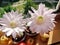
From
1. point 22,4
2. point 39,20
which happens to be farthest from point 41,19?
point 22,4

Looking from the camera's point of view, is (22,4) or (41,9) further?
(22,4)

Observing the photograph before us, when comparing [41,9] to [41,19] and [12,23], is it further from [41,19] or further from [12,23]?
[12,23]

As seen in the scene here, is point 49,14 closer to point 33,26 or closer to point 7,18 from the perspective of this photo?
point 33,26

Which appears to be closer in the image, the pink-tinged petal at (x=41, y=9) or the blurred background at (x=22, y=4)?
the pink-tinged petal at (x=41, y=9)

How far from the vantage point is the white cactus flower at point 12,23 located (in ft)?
2.81

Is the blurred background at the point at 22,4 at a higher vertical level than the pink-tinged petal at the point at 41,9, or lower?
lower

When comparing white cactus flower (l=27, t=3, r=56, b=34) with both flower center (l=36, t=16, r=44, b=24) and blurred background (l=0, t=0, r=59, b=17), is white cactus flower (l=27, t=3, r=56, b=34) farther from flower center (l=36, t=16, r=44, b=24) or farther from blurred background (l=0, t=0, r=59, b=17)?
blurred background (l=0, t=0, r=59, b=17)

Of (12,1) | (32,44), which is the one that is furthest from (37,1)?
(32,44)

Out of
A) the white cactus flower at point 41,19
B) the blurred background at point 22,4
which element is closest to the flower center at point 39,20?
the white cactus flower at point 41,19

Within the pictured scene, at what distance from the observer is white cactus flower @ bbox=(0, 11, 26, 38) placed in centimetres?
86

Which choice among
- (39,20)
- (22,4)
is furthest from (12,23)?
(22,4)

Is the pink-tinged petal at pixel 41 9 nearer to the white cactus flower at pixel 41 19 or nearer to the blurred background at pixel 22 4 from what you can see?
the white cactus flower at pixel 41 19

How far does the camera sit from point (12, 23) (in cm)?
87

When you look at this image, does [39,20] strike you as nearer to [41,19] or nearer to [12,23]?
[41,19]
